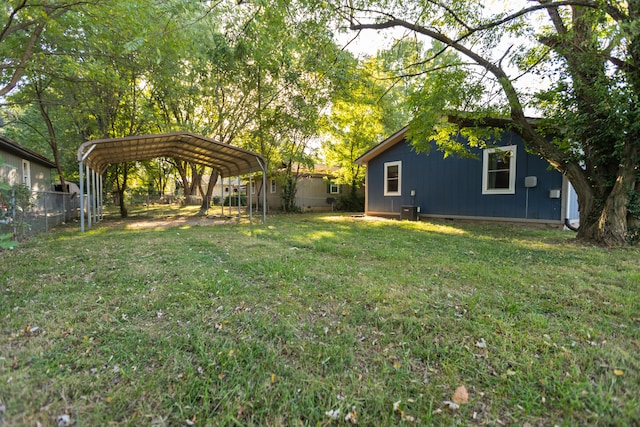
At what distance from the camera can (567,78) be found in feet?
18.7

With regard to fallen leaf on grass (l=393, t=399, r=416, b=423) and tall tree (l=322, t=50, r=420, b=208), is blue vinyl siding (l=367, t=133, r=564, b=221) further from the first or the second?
fallen leaf on grass (l=393, t=399, r=416, b=423)

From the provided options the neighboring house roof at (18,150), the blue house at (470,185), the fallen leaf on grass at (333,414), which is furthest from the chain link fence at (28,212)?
the blue house at (470,185)

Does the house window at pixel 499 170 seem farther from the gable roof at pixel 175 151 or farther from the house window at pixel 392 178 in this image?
the gable roof at pixel 175 151

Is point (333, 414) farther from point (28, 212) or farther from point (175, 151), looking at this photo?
point (175, 151)

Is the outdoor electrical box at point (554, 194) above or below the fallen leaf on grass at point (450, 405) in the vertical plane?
above

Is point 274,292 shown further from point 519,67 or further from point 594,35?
point 519,67

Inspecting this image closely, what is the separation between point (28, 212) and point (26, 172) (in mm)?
6541

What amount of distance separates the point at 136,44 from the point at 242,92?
9.21 metres

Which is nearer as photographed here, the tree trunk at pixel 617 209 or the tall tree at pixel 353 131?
the tree trunk at pixel 617 209

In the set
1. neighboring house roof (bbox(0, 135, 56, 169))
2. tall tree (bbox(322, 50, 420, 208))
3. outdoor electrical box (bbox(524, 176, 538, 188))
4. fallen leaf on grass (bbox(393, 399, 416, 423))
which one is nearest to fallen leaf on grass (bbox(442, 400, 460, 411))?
fallen leaf on grass (bbox(393, 399, 416, 423))

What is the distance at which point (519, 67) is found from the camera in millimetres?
6289

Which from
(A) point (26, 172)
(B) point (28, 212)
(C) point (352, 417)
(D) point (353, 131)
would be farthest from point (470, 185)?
(A) point (26, 172)

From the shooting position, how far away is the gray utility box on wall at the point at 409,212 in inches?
443

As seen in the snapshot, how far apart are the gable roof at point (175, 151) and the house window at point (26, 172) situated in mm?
2632
